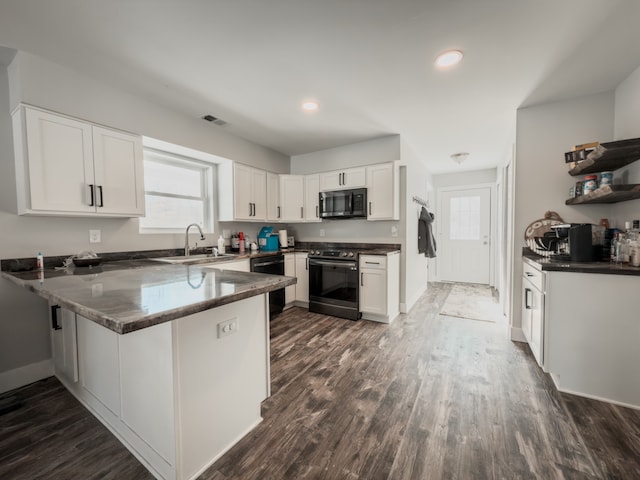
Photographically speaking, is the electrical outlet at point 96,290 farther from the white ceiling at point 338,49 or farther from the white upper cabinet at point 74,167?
the white ceiling at point 338,49

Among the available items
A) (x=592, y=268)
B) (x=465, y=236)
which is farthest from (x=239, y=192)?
(x=465, y=236)

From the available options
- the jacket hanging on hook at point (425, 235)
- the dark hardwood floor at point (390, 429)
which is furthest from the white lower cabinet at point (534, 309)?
the jacket hanging on hook at point (425, 235)

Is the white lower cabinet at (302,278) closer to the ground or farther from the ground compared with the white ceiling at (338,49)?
closer to the ground

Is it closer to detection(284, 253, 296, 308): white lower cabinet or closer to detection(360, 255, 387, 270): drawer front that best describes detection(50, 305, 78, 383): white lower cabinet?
detection(284, 253, 296, 308): white lower cabinet

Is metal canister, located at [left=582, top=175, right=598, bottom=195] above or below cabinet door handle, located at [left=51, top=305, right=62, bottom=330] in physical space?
above

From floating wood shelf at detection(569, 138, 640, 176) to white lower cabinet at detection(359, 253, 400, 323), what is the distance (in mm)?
1971

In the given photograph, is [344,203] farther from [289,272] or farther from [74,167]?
[74,167]

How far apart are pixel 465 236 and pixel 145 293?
6.05 metres

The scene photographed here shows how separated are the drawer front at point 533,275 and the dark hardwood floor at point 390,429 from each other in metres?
0.75

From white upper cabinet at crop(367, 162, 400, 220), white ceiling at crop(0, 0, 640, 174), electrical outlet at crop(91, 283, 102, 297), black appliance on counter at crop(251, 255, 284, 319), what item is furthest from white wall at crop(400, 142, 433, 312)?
electrical outlet at crop(91, 283, 102, 297)

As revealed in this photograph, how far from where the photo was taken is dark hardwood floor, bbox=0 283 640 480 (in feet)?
4.36

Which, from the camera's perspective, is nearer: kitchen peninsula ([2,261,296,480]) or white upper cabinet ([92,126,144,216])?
kitchen peninsula ([2,261,296,480])

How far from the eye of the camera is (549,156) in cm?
262

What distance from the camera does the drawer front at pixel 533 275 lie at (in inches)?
80.4
